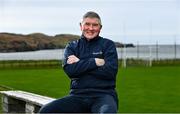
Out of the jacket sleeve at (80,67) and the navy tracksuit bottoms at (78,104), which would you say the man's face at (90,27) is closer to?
the jacket sleeve at (80,67)

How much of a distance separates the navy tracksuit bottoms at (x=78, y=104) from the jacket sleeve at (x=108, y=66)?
0.20m

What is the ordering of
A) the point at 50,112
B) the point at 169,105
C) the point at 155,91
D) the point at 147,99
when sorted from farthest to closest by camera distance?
1. the point at 155,91
2. the point at 147,99
3. the point at 169,105
4. the point at 50,112

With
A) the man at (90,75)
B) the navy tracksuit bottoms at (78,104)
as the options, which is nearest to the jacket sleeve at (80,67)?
the man at (90,75)

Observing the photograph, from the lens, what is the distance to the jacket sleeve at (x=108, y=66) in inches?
191

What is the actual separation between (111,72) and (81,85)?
316mm

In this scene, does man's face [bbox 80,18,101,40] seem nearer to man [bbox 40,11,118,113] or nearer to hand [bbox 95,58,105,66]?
man [bbox 40,11,118,113]

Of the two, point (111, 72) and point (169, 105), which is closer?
point (111, 72)

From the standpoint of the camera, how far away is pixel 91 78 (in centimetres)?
488

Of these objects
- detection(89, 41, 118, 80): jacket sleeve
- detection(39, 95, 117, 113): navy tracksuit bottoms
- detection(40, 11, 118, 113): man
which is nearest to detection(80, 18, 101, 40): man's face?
detection(40, 11, 118, 113): man

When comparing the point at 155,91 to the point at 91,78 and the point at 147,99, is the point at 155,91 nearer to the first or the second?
the point at 147,99

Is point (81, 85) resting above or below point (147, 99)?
above

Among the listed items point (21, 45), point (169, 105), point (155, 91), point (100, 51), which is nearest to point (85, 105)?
point (100, 51)

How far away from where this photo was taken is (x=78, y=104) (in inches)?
192

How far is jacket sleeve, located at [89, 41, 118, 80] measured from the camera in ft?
15.9
